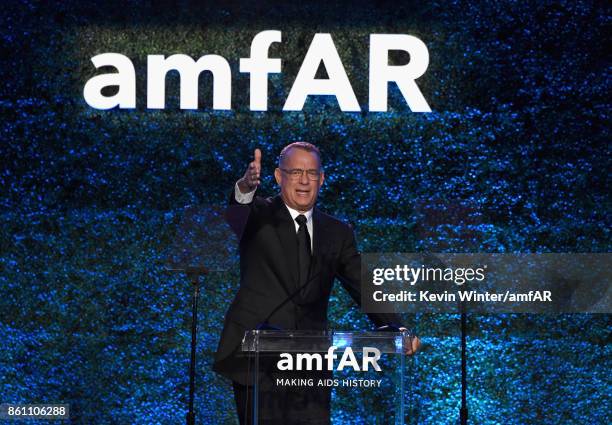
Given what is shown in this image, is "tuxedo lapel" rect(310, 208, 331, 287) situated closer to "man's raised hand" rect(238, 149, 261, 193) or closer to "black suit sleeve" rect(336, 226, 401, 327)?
"black suit sleeve" rect(336, 226, 401, 327)

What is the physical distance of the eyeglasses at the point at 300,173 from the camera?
13.3 ft

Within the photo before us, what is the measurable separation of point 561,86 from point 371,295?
1426 millimetres

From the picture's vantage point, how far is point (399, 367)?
3.04 m

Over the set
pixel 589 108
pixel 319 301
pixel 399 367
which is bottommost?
pixel 399 367

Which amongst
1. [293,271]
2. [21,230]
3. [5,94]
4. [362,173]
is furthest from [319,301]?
[5,94]

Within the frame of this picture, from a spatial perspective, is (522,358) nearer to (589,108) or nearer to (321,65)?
(589,108)

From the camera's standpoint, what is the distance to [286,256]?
4059mm

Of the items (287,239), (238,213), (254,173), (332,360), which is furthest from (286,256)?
(332,360)

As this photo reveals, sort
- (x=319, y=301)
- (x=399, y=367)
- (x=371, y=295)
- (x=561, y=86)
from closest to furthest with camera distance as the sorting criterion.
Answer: (x=399, y=367) → (x=319, y=301) → (x=371, y=295) → (x=561, y=86)

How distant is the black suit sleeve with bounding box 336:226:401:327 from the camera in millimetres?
4152

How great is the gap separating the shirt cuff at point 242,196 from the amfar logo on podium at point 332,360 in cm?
111

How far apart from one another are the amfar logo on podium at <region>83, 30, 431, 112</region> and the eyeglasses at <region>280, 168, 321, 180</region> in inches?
30.0

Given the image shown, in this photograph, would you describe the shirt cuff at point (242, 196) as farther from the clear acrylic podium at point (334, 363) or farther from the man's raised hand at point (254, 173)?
the clear acrylic podium at point (334, 363)

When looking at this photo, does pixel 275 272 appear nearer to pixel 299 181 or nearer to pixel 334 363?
pixel 299 181
